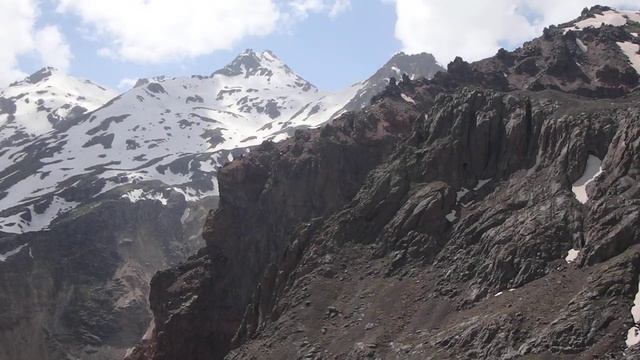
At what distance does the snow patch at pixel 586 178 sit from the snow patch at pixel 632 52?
50944 millimetres

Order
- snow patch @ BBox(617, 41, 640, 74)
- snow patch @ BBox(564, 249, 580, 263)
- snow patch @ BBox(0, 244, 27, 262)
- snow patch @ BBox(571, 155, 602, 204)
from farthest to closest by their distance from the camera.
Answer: snow patch @ BBox(0, 244, 27, 262), snow patch @ BBox(617, 41, 640, 74), snow patch @ BBox(571, 155, 602, 204), snow patch @ BBox(564, 249, 580, 263)

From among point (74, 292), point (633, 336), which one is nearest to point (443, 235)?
point (633, 336)

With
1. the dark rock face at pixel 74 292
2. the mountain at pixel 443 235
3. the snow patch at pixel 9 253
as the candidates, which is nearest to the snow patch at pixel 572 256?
the mountain at pixel 443 235

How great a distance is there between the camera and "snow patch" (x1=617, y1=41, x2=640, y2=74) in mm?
113512

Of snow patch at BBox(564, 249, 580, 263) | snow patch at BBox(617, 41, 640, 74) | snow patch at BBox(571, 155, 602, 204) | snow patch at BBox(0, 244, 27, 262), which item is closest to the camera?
snow patch at BBox(564, 249, 580, 263)

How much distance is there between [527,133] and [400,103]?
43.9 m

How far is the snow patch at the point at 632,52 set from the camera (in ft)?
372

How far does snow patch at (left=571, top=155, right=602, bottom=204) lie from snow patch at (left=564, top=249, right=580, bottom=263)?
6313mm

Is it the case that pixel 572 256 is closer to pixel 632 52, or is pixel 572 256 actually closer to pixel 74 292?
pixel 632 52

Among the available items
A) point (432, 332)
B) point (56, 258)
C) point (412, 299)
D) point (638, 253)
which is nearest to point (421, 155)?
point (412, 299)

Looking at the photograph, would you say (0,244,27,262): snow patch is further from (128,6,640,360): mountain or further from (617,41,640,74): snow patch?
(617,41,640,74): snow patch

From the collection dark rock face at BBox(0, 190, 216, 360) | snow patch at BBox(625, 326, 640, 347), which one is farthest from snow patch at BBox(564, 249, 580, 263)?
dark rock face at BBox(0, 190, 216, 360)

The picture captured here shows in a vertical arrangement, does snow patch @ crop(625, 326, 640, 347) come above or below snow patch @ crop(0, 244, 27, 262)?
below

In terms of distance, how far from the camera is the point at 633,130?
61.4 m
